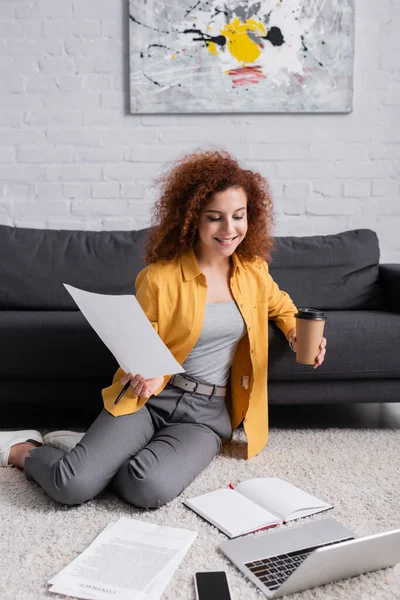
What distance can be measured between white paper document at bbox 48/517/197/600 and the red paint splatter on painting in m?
2.16

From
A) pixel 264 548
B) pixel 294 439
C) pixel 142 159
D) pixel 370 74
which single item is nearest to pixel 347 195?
pixel 370 74

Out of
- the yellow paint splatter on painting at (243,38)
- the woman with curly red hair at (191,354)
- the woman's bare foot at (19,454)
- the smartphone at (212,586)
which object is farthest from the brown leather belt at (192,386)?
the yellow paint splatter on painting at (243,38)

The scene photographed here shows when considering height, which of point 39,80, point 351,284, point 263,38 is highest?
point 263,38

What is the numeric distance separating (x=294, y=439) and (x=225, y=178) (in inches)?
36.7

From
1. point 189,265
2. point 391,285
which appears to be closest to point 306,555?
point 189,265

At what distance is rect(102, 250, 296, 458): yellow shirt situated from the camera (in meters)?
1.72

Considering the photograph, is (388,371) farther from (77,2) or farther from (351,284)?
(77,2)

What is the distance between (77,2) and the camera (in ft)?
9.38

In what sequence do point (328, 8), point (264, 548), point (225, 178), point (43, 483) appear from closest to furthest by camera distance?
point (264, 548)
point (43, 483)
point (225, 178)
point (328, 8)

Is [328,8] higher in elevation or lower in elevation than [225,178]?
higher

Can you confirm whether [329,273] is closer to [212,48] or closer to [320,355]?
[320,355]

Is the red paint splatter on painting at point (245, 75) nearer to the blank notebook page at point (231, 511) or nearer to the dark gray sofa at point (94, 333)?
the dark gray sofa at point (94, 333)

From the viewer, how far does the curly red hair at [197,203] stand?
1.72m

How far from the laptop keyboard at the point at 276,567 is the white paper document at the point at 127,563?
167mm
